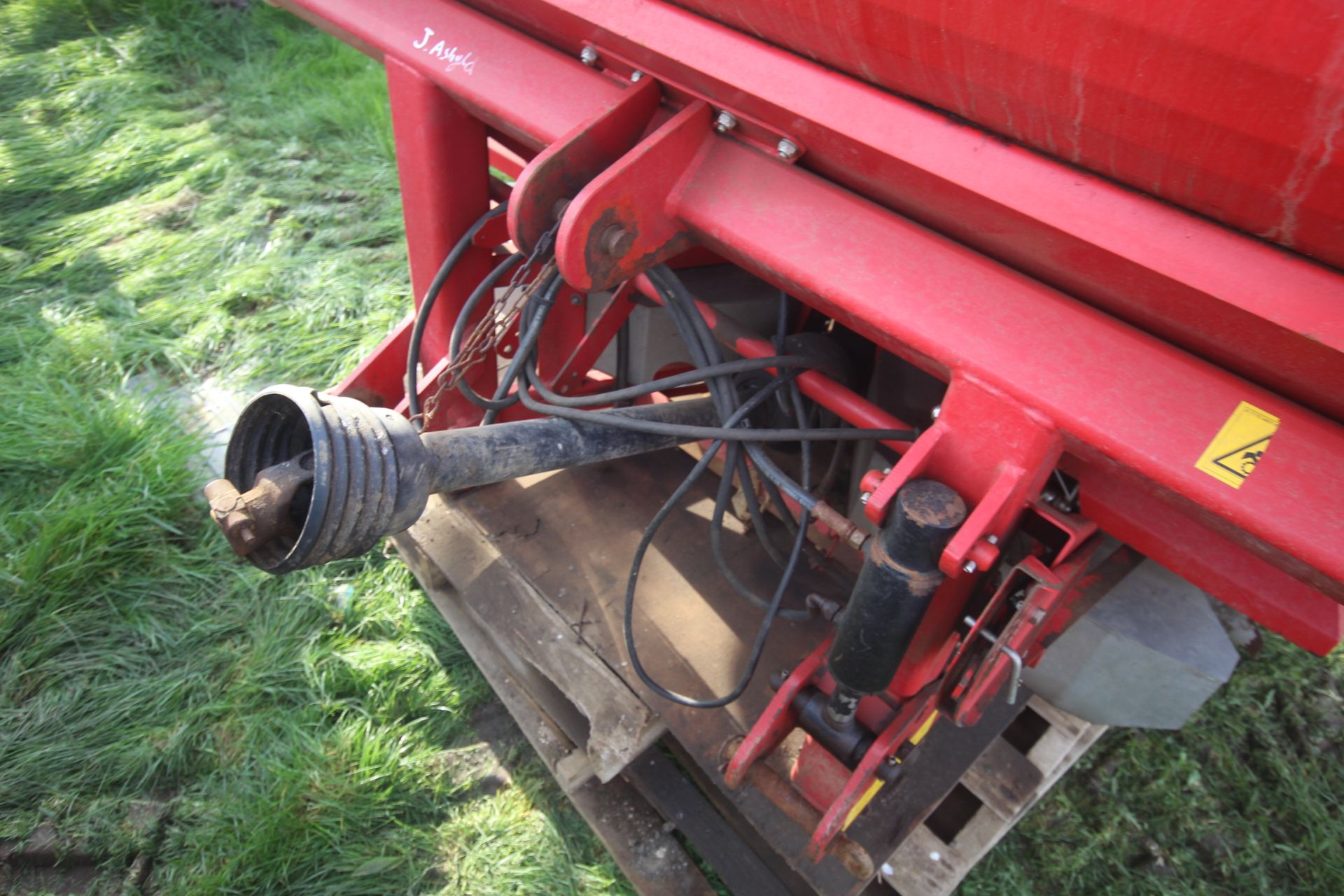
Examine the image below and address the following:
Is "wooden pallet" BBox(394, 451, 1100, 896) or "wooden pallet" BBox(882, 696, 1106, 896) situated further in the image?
"wooden pallet" BBox(882, 696, 1106, 896)

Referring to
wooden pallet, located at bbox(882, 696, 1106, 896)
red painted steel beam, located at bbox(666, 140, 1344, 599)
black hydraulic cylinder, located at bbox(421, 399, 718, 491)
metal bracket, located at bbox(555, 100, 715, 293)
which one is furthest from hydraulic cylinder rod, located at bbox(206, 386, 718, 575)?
wooden pallet, located at bbox(882, 696, 1106, 896)

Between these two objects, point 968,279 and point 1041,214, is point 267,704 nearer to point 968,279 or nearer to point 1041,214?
point 968,279

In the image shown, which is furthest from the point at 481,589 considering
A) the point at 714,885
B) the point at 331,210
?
the point at 331,210

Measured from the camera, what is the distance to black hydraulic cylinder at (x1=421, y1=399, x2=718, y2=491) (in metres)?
1.34

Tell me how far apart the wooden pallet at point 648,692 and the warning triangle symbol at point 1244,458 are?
3.10 ft

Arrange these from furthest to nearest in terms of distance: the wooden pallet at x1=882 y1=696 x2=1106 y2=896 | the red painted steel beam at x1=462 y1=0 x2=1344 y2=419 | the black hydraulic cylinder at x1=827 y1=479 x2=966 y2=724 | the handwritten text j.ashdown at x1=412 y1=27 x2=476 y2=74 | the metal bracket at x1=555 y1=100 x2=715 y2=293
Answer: the wooden pallet at x1=882 y1=696 x2=1106 y2=896 < the handwritten text j.ashdown at x1=412 y1=27 x2=476 y2=74 < the metal bracket at x1=555 y1=100 x2=715 y2=293 < the black hydraulic cylinder at x1=827 y1=479 x2=966 y2=724 < the red painted steel beam at x1=462 y1=0 x2=1344 y2=419

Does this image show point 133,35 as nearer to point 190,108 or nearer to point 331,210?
point 190,108

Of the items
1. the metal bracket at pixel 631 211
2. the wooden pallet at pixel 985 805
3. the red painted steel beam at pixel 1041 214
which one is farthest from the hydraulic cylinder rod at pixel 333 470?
the wooden pallet at pixel 985 805

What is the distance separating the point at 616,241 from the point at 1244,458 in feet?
2.97

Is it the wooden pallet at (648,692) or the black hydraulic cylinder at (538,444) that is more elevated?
the black hydraulic cylinder at (538,444)

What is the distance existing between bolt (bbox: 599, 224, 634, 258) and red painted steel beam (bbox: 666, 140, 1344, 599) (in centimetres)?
11

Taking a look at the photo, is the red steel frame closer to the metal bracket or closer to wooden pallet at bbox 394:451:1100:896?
the metal bracket

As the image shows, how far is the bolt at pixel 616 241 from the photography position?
1.29m

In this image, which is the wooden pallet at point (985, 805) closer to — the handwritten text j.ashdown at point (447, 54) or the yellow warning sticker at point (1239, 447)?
the yellow warning sticker at point (1239, 447)
